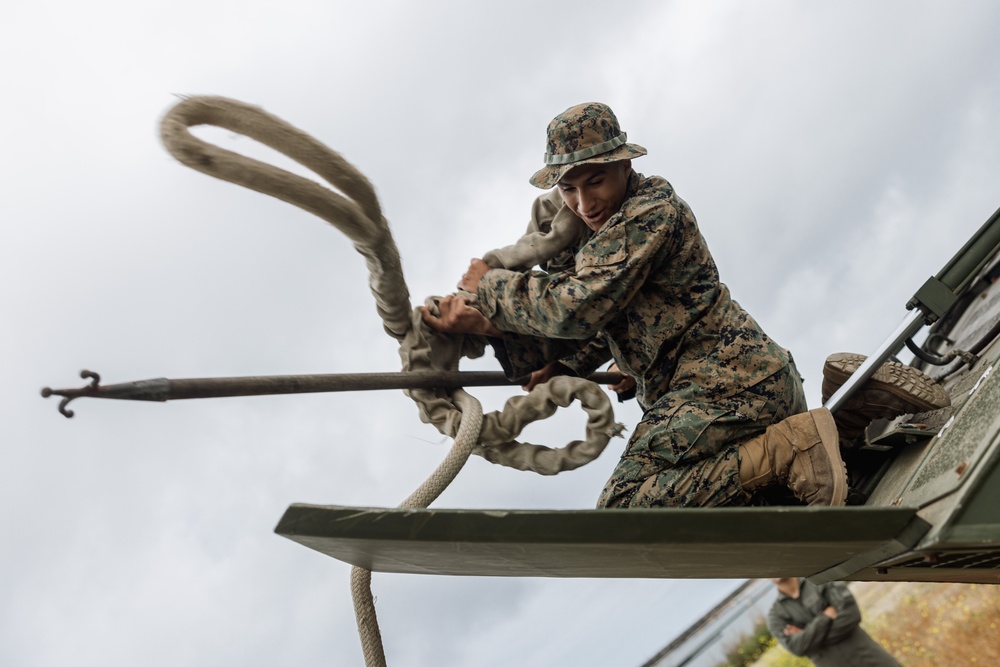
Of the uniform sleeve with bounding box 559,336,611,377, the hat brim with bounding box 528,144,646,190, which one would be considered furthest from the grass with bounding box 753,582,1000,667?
the hat brim with bounding box 528,144,646,190

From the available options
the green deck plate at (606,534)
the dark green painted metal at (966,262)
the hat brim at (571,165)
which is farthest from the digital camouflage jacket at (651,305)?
the green deck plate at (606,534)

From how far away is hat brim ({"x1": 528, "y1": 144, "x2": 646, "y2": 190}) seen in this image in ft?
7.82

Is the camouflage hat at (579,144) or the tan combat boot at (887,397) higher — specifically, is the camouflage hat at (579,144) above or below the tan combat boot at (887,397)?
above

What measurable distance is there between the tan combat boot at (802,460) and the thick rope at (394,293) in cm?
42

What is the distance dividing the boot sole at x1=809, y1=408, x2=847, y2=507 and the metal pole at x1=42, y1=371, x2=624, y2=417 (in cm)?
98

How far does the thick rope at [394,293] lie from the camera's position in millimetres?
2117

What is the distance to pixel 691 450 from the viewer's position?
2.21 metres

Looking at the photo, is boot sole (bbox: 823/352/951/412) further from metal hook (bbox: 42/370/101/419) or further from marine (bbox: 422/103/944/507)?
metal hook (bbox: 42/370/101/419)

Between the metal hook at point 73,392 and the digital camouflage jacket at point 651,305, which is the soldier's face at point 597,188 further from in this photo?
the metal hook at point 73,392

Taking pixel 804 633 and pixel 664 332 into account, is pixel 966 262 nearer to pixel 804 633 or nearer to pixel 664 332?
pixel 664 332

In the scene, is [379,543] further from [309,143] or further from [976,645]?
[976,645]

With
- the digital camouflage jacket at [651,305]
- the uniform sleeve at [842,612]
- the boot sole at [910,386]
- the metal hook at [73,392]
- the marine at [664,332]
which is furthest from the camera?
the uniform sleeve at [842,612]

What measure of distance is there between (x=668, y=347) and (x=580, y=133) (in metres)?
0.63

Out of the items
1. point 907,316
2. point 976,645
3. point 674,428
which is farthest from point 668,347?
point 976,645
